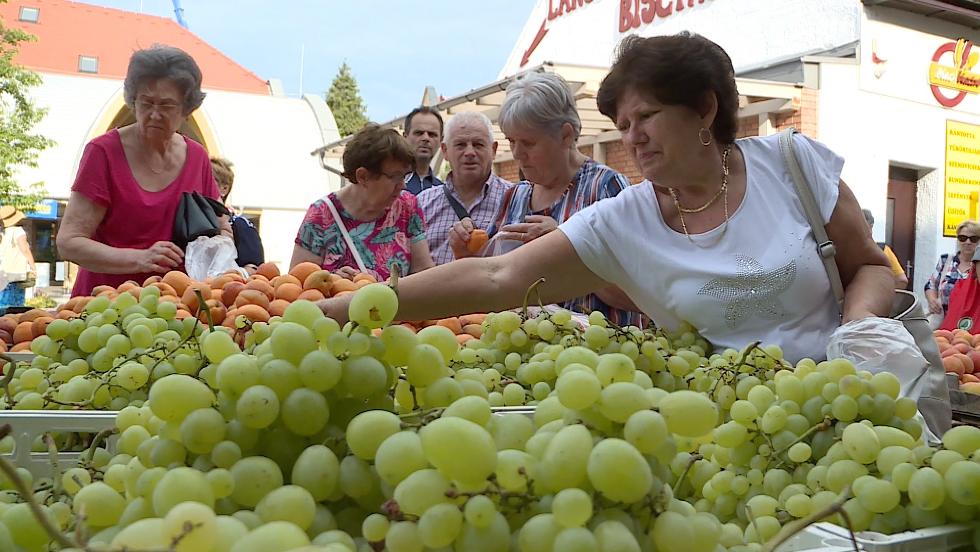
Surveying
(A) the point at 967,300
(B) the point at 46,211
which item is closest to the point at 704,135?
(A) the point at 967,300

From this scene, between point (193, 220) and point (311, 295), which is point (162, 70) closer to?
point (193, 220)

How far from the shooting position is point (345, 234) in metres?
3.50

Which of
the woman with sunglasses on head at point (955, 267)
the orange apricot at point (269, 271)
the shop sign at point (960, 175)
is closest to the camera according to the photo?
the orange apricot at point (269, 271)

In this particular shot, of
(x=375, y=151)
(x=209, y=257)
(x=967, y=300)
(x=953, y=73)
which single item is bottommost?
(x=967, y=300)

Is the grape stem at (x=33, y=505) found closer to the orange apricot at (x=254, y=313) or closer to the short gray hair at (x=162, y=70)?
the orange apricot at (x=254, y=313)

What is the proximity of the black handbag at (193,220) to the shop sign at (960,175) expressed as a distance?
10.1m

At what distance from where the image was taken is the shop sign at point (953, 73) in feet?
33.9

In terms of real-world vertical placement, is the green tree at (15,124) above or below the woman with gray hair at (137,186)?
above

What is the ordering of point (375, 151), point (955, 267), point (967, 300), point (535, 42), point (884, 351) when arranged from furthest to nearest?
point (535, 42) < point (955, 267) < point (967, 300) < point (375, 151) < point (884, 351)

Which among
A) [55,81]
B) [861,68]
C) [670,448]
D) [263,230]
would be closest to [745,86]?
[861,68]

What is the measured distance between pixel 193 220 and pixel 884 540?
9.24ft

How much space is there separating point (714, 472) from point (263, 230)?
20.6 m

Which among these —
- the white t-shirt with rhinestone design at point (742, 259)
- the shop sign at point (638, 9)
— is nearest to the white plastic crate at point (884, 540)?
the white t-shirt with rhinestone design at point (742, 259)

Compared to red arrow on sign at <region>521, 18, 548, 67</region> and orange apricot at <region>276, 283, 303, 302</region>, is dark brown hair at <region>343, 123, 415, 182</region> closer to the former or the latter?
orange apricot at <region>276, 283, 303, 302</region>
